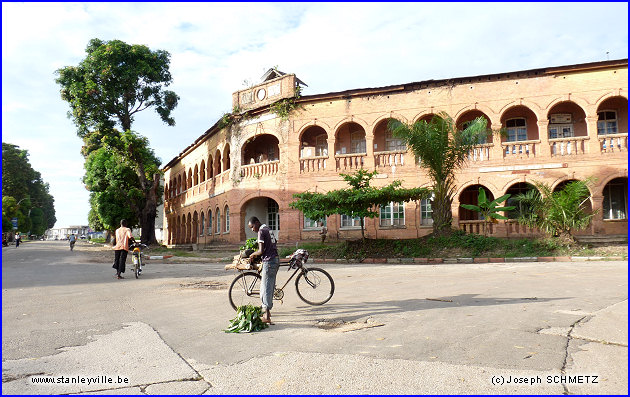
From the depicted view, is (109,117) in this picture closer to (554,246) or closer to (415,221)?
(415,221)

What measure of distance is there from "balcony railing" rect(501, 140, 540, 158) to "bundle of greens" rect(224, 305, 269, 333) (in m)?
18.9

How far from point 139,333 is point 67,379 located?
197 cm

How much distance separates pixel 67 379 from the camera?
15.3 ft

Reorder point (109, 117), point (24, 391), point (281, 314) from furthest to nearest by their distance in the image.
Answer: point (109, 117) < point (281, 314) < point (24, 391)

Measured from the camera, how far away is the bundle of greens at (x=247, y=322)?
260 inches

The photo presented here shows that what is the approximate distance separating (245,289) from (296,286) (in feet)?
2.92

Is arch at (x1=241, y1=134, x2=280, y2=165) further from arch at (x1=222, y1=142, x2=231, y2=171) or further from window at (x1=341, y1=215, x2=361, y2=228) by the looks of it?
window at (x1=341, y1=215, x2=361, y2=228)

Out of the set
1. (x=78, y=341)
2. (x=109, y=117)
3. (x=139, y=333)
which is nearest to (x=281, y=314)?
(x=139, y=333)

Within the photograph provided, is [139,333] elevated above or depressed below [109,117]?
below

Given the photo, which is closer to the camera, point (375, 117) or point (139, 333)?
point (139, 333)

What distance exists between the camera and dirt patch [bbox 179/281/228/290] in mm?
11580

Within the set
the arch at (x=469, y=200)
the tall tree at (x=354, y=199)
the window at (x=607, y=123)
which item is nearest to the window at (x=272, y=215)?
the tall tree at (x=354, y=199)

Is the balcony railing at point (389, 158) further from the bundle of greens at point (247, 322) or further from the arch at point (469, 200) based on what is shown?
the bundle of greens at point (247, 322)

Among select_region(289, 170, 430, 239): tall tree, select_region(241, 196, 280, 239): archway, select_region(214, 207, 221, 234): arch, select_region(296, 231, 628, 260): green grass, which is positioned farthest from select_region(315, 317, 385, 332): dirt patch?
select_region(214, 207, 221, 234): arch
